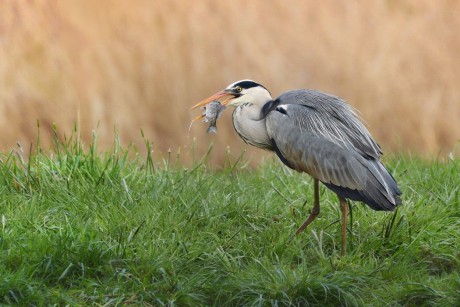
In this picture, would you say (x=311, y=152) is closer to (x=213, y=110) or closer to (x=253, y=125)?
(x=253, y=125)

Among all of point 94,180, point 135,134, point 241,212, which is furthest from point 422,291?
point 135,134

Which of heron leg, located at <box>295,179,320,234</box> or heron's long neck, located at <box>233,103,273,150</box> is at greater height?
heron's long neck, located at <box>233,103,273,150</box>

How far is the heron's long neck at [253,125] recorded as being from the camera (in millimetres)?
6465

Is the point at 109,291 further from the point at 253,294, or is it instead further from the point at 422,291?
the point at 422,291

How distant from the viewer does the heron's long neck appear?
6465 mm

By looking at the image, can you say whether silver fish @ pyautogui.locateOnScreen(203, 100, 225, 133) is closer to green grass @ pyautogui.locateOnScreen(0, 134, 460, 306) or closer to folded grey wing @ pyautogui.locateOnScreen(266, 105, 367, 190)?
folded grey wing @ pyautogui.locateOnScreen(266, 105, 367, 190)

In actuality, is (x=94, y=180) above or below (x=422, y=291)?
above

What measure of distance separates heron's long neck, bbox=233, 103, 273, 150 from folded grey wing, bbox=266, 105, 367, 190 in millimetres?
73

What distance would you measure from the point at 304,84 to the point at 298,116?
1754 millimetres

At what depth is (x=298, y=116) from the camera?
629cm

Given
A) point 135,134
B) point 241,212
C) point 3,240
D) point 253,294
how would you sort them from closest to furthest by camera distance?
point 253,294, point 3,240, point 241,212, point 135,134

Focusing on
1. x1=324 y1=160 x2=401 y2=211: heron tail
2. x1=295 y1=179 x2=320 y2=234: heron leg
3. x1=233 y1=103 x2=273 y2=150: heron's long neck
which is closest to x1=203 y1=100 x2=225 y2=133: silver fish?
x1=233 y1=103 x2=273 y2=150: heron's long neck

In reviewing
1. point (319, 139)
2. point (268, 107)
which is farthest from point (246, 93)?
point (319, 139)

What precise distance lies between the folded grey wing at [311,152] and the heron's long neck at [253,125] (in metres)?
0.07
